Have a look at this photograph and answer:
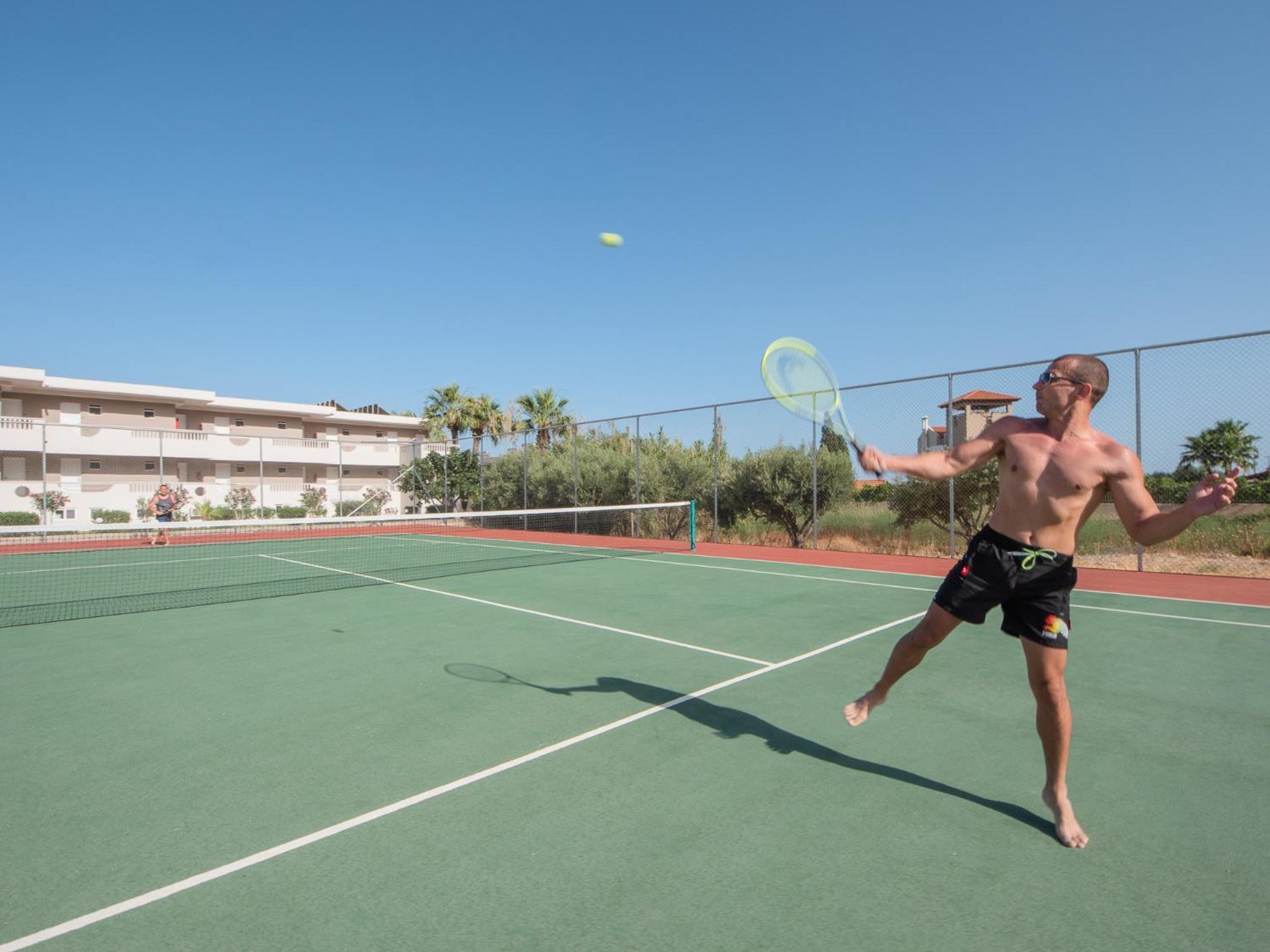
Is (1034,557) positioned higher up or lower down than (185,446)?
lower down

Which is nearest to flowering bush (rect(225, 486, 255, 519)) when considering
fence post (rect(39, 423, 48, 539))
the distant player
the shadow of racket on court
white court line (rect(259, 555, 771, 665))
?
fence post (rect(39, 423, 48, 539))

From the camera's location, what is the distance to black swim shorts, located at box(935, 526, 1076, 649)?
115 inches

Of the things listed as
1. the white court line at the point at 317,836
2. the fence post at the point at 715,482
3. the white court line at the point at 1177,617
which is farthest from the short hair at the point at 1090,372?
the fence post at the point at 715,482

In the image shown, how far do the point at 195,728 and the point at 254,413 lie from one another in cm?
3804

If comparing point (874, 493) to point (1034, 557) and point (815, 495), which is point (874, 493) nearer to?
point (815, 495)

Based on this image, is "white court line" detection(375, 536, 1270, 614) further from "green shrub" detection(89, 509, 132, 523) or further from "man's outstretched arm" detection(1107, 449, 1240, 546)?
"green shrub" detection(89, 509, 132, 523)

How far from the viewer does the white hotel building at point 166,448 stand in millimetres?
26312

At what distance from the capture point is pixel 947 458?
3.12m

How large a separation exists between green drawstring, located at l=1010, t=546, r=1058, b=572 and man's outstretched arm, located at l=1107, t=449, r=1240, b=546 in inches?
11.0

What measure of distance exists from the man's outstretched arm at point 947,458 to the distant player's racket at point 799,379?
117cm

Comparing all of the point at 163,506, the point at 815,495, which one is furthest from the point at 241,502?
the point at 815,495

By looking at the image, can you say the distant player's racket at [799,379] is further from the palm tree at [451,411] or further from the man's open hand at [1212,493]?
the palm tree at [451,411]

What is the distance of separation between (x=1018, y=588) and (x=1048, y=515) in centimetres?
32

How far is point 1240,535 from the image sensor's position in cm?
1209
